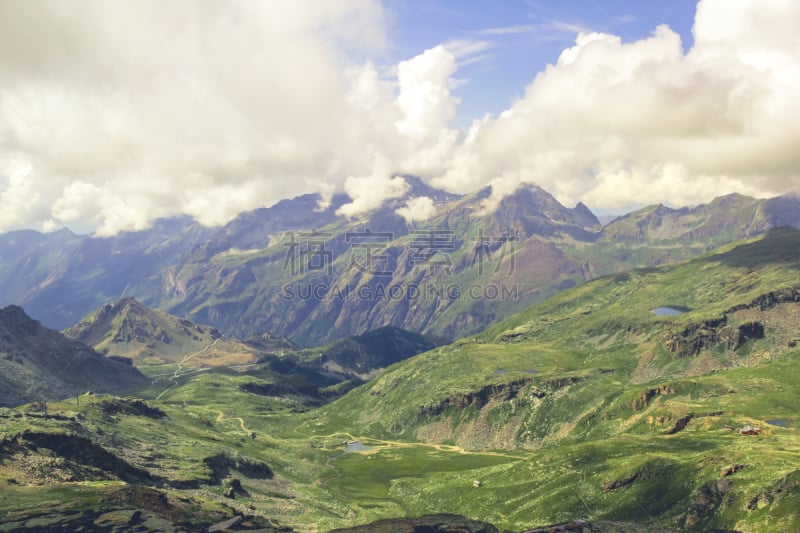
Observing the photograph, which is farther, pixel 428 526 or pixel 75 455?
pixel 75 455

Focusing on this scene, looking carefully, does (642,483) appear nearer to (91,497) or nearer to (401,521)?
(401,521)

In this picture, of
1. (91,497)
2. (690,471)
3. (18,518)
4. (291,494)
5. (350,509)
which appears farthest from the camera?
(291,494)

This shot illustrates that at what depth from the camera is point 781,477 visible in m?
127

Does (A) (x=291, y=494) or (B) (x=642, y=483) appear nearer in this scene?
(B) (x=642, y=483)

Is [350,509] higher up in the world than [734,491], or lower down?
lower down

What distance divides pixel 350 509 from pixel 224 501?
45460 mm

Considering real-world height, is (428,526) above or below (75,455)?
below

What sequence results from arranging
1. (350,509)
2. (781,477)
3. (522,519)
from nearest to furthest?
(781,477) < (522,519) < (350,509)

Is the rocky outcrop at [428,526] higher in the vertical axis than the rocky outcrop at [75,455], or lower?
lower

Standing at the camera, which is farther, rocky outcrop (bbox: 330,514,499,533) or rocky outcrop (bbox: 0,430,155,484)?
rocky outcrop (bbox: 0,430,155,484)

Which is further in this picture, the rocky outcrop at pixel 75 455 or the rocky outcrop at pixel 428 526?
the rocky outcrop at pixel 75 455

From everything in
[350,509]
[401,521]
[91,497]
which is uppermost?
[91,497]

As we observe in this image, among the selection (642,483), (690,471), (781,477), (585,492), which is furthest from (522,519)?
(781,477)

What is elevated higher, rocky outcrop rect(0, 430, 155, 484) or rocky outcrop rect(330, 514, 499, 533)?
rocky outcrop rect(0, 430, 155, 484)
